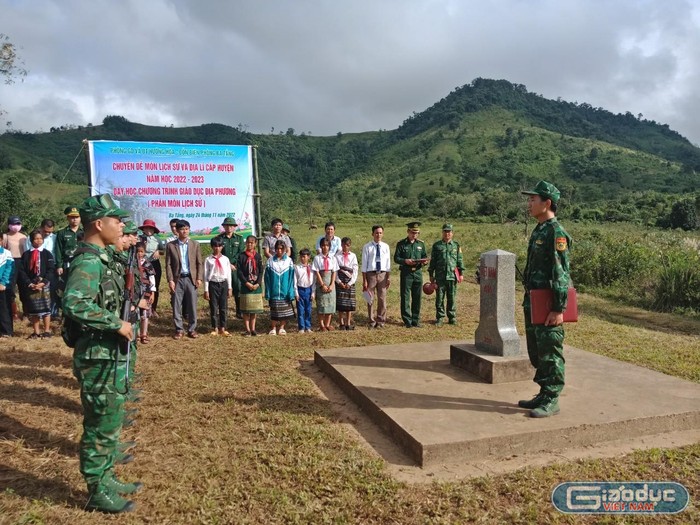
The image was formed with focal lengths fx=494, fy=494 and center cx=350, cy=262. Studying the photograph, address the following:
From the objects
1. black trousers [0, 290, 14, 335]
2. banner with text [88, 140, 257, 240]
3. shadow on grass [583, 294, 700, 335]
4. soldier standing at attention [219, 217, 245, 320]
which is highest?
banner with text [88, 140, 257, 240]

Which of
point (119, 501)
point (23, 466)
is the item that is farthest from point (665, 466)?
point (23, 466)

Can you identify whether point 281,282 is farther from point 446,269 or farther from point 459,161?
point 459,161

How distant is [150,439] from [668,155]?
119m

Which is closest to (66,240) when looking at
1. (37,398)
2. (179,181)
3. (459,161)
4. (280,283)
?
(179,181)

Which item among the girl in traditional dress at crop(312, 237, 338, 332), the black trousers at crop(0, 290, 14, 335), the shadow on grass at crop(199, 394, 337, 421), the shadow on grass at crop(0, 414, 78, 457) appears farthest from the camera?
the girl in traditional dress at crop(312, 237, 338, 332)

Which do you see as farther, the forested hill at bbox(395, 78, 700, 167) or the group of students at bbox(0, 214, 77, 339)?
the forested hill at bbox(395, 78, 700, 167)

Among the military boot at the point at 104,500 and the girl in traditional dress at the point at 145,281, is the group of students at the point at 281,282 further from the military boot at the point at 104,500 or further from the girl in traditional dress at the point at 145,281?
the military boot at the point at 104,500

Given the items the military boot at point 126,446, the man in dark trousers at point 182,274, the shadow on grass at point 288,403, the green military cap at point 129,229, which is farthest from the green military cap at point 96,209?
the man in dark trousers at point 182,274

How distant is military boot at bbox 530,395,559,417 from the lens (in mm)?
4078

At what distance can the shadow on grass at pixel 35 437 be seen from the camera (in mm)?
3875

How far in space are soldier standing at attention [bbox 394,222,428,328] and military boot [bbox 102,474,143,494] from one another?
19.0 ft

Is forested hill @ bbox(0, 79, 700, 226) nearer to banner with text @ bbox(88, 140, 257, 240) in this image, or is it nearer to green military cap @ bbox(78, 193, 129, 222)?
banner with text @ bbox(88, 140, 257, 240)

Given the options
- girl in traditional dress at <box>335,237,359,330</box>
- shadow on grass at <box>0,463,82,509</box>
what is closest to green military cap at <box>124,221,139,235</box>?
shadow on grass at <box>0,463,82,509</box>

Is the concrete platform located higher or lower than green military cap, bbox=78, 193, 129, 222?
lower
